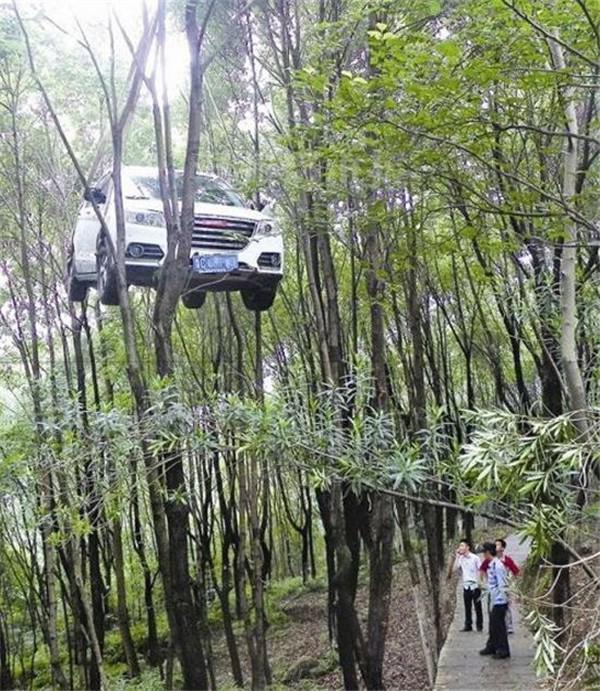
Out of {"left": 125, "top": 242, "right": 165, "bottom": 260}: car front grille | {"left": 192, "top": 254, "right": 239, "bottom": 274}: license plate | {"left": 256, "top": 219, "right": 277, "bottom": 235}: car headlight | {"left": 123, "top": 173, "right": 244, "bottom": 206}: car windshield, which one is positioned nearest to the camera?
{"left": 192, "top": 254, "right": 239, "bottom": 274}: license plate

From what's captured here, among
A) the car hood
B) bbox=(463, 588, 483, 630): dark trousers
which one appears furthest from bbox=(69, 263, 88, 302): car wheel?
bbox=(463, 588, 483, 630): dark trousers

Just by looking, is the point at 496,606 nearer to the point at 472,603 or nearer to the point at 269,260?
the point at 472,603

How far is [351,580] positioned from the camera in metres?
7.78

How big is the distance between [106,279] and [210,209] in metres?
1.30

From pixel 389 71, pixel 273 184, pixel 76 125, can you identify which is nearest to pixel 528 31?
pixel 389 71

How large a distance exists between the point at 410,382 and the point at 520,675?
5.45m

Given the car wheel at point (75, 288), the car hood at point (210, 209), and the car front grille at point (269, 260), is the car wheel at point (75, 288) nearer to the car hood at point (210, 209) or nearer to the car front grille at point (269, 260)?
the car hood at point (210, 209)

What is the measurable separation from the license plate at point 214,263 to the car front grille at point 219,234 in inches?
7.8

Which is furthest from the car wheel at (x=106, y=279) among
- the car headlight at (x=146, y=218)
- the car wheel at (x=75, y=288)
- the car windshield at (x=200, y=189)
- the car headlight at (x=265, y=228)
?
the car headlight at (x=265, y=228)

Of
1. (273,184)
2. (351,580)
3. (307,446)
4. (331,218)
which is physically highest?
(273,184)

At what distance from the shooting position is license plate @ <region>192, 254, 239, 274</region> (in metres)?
7.12

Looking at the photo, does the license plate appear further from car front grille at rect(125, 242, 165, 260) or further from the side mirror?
the side mirror

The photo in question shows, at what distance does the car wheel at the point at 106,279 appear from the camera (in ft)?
24.3

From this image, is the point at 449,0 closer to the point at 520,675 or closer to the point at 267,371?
the point at 520,675
